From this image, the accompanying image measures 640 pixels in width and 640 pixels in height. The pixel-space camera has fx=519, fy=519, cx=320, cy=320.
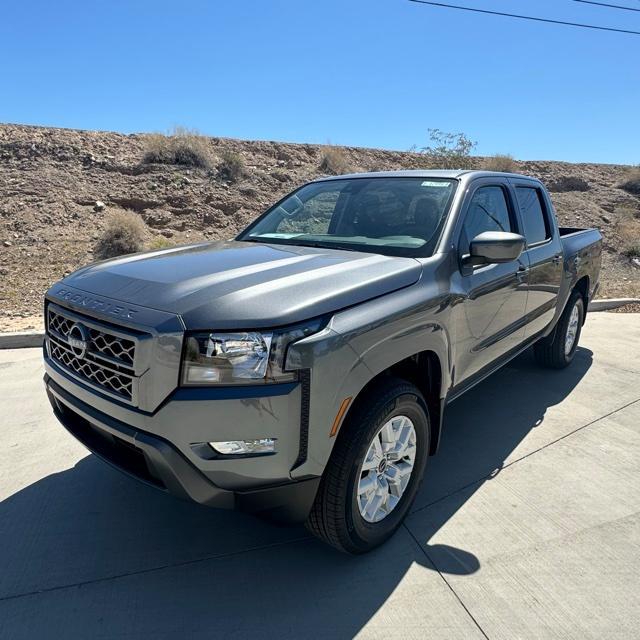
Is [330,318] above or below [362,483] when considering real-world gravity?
above

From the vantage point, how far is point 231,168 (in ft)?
47.5

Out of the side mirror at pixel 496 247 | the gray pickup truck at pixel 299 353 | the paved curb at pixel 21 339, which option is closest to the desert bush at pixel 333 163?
the paved curb at pixel 21 339

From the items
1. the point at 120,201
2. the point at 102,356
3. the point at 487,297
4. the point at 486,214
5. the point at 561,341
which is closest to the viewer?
the point at 102,356

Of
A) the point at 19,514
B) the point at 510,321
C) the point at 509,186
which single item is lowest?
the point at 19,514

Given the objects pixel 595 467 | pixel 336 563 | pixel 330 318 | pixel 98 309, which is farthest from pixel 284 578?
pixel 595 467

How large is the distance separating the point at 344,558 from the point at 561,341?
350 centimetres

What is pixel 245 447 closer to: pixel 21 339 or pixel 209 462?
pixel 209 462

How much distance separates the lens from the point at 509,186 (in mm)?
4004

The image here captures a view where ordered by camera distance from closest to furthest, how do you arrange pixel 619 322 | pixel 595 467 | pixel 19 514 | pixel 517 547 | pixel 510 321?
pixel 517 547
pixel 19 514
pixel 595 467
pixel 510 321
pixel 619 322

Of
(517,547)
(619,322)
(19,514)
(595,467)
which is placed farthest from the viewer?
(619,322)

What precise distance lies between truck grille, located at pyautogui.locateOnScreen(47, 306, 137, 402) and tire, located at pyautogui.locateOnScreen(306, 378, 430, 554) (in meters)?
0.94

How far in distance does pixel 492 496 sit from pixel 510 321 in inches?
49.9

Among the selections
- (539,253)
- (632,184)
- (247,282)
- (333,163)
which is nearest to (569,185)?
(632,184)

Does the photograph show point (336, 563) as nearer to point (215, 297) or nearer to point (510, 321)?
point (215, 297)
